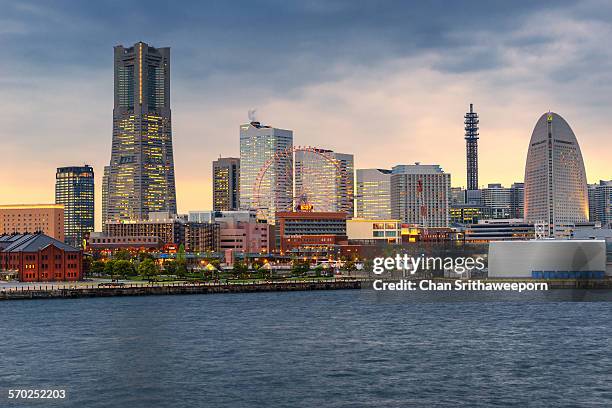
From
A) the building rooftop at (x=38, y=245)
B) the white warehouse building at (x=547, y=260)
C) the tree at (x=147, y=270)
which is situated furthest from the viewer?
the tree at (x=147, y=270)

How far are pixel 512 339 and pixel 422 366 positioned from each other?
17140 mm

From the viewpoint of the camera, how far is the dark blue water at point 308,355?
5147cm

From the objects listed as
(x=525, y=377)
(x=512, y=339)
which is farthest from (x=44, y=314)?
(x=525, y=377)

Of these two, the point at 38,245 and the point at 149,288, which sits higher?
the point at 38,245

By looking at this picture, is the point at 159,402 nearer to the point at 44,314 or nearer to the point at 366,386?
the point at 366,386

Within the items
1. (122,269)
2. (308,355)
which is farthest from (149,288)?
(308,355)

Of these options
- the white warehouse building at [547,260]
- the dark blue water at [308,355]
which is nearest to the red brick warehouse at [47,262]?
the dark blue water at [308,355]

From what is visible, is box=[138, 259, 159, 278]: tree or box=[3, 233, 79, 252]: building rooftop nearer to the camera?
box=[3, 233, 79, 252]: building rooftop

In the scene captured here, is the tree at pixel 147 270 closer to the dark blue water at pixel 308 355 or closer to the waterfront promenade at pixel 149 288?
the waterfront promenade at pixel 149 288

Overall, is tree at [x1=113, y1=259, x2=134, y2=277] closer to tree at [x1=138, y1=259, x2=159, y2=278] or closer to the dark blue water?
tree at [x1=138, y1=259, x2=159, y2=278]

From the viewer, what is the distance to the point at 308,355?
65.6 metres

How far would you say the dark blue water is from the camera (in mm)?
51469

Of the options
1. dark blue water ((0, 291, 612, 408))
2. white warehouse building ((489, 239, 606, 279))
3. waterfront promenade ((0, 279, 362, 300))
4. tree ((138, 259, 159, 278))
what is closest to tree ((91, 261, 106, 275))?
tree ((138, 259, 159, 278))

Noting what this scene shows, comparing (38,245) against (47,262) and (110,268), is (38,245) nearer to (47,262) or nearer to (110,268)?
(47,262)
